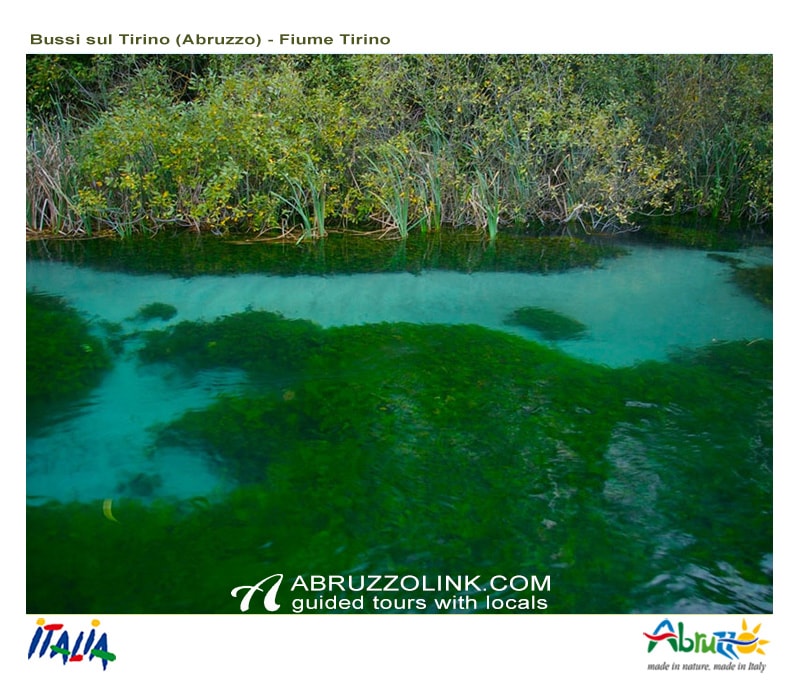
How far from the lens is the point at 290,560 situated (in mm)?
2561

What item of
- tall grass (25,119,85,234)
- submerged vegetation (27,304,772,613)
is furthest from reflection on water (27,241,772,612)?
tall grass (25,119,85,234)

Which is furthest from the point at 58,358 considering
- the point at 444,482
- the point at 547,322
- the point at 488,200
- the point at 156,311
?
the point at 488,200

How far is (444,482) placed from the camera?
296 cm

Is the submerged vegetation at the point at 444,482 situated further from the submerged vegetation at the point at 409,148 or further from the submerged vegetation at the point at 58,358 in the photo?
the submerged vegetation at the point at 409,148

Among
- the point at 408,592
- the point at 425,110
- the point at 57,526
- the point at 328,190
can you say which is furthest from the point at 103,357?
the point at 425,110

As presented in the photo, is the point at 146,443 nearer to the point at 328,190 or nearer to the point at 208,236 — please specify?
the point at 208,236
